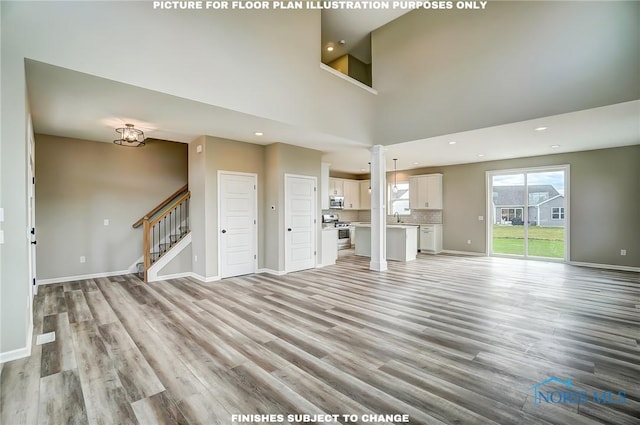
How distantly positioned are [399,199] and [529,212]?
382 centimetres

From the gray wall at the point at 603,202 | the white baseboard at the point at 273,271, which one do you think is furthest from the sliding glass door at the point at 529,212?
the white baseboard at the point at 273,271

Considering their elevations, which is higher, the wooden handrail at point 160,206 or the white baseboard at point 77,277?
the wooden handrail at point 160,206

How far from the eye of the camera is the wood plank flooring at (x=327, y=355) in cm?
194

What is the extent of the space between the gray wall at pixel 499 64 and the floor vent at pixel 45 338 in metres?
6.00

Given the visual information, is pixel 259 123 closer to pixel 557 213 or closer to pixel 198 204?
pixel 198 204

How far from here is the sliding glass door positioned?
283 inches

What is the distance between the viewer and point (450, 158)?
792 centimetres

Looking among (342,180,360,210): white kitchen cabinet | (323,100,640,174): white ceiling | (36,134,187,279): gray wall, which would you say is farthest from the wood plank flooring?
(342,180,360,210): white kitchen cabinet

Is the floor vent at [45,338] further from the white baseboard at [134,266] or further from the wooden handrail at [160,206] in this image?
the wooden handrail at [160,206]

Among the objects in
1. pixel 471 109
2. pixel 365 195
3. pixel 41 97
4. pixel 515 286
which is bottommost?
pixel 515 286

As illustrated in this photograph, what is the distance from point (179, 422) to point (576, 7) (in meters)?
6.48

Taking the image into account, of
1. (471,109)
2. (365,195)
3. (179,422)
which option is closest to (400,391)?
(179,422)

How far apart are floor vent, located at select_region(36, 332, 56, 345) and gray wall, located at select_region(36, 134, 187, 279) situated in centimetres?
298

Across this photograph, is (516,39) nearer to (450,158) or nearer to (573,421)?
(450,158)
